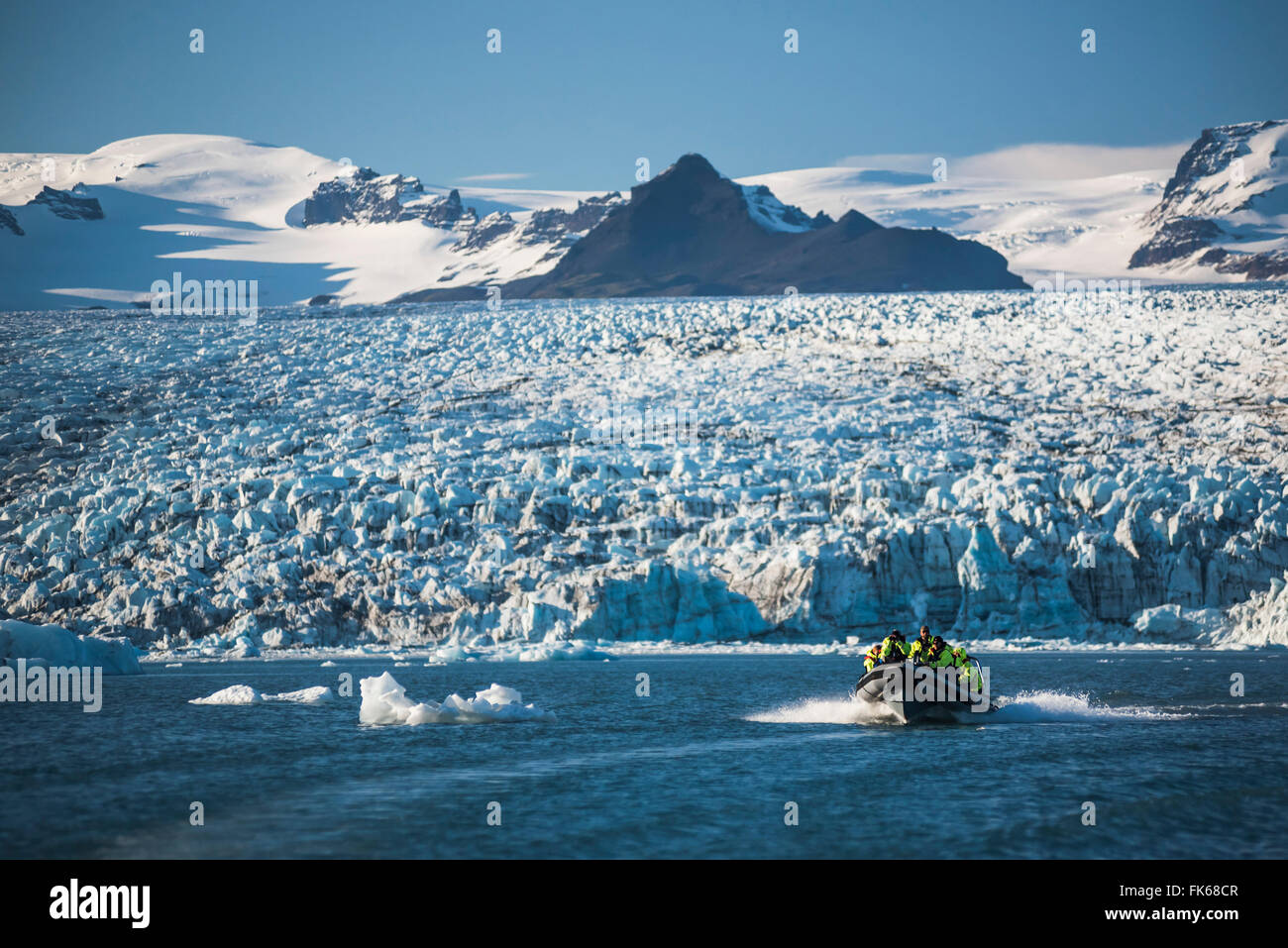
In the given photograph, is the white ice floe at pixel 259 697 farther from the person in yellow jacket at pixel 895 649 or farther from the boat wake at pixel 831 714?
the person in yellow jacket at pixel 895 649

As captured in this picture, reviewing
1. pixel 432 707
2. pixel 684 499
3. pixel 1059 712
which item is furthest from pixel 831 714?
pixel 684 499

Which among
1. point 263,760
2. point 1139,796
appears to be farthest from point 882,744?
point 263,760

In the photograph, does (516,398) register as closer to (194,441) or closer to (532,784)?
(194,441)

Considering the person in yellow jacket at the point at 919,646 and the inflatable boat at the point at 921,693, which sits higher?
the person in yellow jacket at the point at 919,646

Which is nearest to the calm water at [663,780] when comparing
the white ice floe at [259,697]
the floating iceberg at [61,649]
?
the white ice floe at [259,697]

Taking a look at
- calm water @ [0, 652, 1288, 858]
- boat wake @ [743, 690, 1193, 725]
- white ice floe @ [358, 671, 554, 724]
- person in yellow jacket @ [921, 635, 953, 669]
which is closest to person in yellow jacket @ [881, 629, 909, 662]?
person in yellow jacket @ [921, 635, 953, 669]

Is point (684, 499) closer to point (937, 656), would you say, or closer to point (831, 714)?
point (831, 714)
